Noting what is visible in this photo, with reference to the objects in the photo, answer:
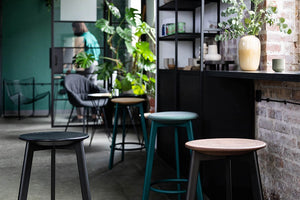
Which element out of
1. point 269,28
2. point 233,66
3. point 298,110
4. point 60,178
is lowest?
point 60,178

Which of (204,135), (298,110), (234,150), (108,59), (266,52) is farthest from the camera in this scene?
(108,59)

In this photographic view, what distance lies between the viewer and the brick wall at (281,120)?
275cm

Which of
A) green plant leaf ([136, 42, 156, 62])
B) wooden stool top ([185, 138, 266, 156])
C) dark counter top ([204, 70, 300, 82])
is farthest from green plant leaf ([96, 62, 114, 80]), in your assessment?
wooden stool top ([185, 138, 266, 156])

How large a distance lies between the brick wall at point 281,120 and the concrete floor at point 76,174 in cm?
94

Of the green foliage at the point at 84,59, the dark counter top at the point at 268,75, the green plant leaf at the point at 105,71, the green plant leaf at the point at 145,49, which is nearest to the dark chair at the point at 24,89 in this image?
the green foliage at the point at 84,59

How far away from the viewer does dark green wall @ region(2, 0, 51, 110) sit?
360 inches

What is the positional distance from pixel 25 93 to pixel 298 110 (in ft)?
24.2

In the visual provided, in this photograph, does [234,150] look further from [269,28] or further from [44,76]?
[44,76]

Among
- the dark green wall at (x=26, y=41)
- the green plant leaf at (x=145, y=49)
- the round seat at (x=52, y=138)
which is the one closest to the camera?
the round seat at (x=52, y=138)

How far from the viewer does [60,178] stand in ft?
13.5

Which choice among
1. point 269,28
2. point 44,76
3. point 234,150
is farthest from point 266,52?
point 44,76

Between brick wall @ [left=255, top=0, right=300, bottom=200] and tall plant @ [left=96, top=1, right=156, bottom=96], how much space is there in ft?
9.53

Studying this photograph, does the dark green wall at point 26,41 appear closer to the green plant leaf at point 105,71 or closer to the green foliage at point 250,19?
the green plant leaf at point 105,71

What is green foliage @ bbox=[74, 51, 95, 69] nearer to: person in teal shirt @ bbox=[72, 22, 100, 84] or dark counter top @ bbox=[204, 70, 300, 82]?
person in teal shirt @ bbox=[72, 22, 100, 84]
